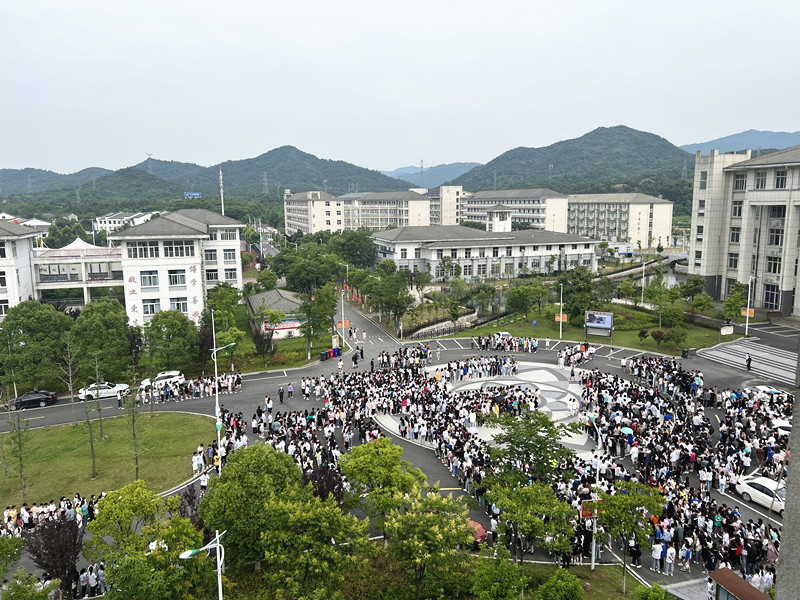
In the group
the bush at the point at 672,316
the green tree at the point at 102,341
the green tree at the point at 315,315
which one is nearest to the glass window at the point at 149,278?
the green tree at the point at 102,341

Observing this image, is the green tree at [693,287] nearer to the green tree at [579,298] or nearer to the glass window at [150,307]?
the green tree at [579,298]

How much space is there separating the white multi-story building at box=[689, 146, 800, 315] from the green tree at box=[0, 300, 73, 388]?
172 feet

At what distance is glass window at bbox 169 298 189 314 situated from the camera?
163 ft

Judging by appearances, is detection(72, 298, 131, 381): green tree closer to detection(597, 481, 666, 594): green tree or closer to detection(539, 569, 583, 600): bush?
detection(539, 569, 583, 600): bush

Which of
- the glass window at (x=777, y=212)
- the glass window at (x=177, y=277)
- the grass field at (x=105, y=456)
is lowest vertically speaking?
the grass field at (x=105, y=456)

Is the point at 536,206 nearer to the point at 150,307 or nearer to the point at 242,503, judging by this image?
the point at 150,307

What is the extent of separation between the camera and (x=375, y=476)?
17.7 metres

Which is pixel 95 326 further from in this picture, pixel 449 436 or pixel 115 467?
pixel 449 436

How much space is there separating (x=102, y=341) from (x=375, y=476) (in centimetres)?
2687

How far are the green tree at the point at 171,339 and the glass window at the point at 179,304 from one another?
32.3 feet

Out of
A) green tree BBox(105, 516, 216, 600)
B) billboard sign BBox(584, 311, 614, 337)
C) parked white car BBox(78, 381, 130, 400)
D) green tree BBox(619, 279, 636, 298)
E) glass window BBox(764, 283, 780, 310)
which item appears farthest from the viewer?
green tree BBox(619, 279, 636, 298)

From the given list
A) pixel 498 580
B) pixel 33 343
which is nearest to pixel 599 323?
pixel 498 580

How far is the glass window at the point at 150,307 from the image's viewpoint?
161 ft

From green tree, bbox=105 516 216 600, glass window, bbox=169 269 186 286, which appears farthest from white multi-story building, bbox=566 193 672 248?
green tree, bbox=105 516 216 600
